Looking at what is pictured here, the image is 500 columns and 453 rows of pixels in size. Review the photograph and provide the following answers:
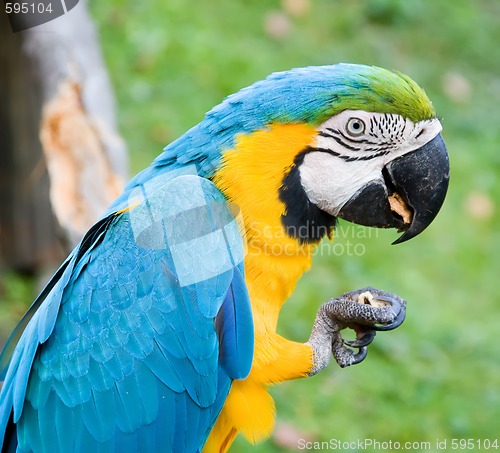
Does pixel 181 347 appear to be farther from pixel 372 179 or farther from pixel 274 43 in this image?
pixel 274 43

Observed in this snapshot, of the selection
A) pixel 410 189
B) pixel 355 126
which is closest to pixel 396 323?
pixel 410 189

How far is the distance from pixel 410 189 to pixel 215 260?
0.70 m

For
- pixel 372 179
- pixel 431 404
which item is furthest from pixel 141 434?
pixel 431 404

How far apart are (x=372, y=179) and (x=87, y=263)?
979mm

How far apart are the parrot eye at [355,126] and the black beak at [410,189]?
0.17m

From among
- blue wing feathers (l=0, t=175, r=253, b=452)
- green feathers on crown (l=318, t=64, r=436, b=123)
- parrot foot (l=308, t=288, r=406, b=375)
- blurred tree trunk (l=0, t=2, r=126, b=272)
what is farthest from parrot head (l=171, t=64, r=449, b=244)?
blurred tree trunk (l=0, t=2, r=126, b=272)

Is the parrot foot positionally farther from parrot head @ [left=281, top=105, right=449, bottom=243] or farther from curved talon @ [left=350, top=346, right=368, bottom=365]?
parrot head @ [left=281, top=105, right=449, bottom=243]

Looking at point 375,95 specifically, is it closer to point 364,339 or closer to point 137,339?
point 364,339

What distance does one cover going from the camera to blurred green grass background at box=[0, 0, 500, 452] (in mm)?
4512

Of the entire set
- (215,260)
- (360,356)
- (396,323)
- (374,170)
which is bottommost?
(360,356)

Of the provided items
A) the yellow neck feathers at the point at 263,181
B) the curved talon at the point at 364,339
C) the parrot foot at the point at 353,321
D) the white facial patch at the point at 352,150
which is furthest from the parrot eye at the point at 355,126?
the curved talon at the point at 364,339

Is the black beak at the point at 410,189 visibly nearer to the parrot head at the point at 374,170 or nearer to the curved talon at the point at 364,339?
the parrot head at the point at 374,170

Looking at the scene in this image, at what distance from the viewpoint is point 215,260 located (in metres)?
2.39

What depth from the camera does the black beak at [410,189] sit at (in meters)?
2.49
